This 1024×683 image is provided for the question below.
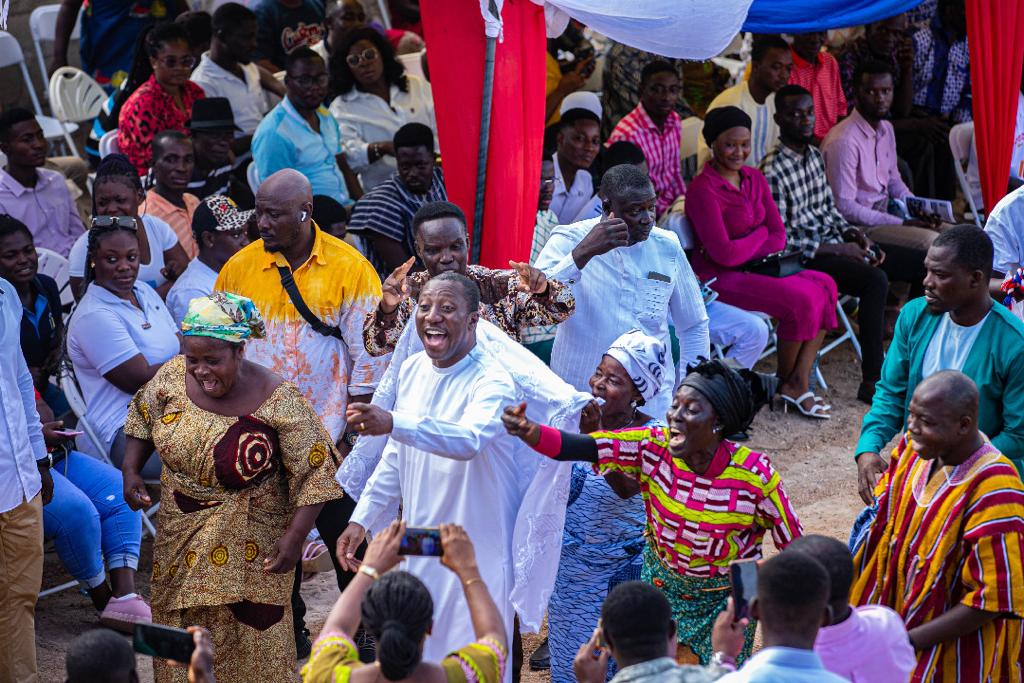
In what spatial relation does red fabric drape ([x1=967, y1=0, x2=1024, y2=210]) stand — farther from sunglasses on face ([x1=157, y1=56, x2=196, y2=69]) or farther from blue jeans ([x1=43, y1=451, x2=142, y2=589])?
blue jeans ([x1=43, y1=451, x2=142, y2=589])

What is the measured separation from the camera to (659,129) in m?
9.16

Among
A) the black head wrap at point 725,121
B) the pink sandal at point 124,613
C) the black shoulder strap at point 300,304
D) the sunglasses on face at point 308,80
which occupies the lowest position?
the pink sandal at point 124,613

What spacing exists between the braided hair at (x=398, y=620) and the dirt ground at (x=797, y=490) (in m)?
2.67

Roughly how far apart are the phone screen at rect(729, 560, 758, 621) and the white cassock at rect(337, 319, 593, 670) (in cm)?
133

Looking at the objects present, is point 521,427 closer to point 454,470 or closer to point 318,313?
point 454,470

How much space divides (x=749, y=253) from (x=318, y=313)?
3.57m

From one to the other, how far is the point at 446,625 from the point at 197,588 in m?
0.89

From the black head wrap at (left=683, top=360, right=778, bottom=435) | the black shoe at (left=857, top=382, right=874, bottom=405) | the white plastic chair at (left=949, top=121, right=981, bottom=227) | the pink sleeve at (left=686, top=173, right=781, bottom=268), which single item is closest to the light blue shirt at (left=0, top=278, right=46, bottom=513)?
the black head wrap at (left=683, top=360, right=778, bottom=435)

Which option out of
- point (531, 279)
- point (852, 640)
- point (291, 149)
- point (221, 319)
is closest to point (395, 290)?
point (531, 279)

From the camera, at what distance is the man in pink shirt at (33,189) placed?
7613 millimetres

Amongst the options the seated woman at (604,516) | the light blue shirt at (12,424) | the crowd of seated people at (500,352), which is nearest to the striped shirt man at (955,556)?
the crowd of seated people at (500,352)

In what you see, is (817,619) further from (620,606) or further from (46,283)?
(46,283)

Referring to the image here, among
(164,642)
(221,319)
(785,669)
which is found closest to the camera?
(785,669)

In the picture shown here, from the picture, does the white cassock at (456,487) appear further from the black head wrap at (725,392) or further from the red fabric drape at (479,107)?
the red fabric drape at (479,107)
